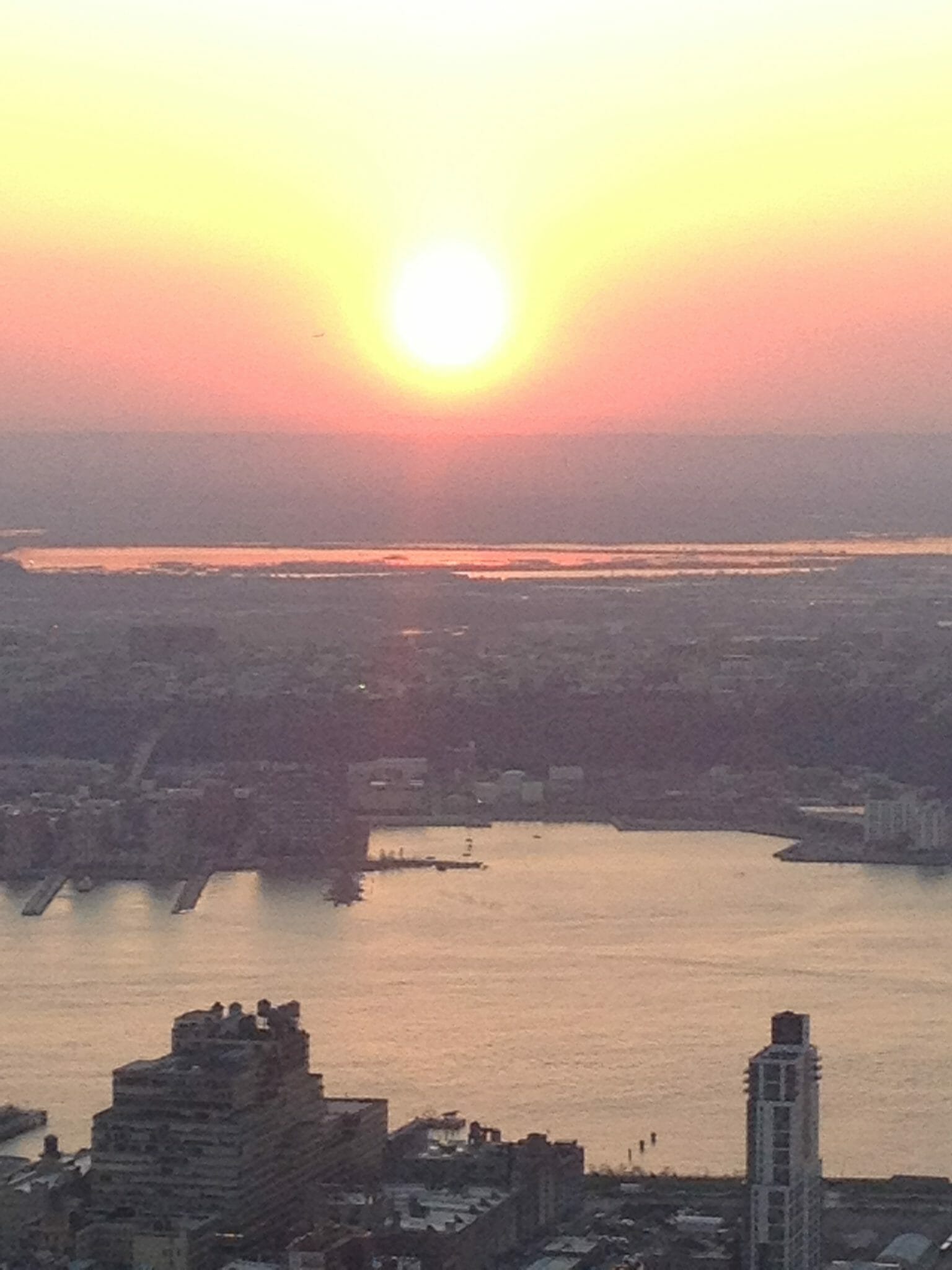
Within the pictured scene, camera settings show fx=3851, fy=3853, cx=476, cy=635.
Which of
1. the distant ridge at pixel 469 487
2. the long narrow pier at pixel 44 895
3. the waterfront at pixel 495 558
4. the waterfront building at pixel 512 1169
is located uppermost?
the distant ridge at pixel 469 487

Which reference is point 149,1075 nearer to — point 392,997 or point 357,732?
point 392,997

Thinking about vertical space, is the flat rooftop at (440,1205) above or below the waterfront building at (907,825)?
below

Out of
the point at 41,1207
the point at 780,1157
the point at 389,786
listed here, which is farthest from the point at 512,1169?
the point at 389,786

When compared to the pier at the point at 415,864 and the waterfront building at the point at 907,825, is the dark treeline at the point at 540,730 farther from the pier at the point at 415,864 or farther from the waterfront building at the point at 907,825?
the pier at the point at 415,864

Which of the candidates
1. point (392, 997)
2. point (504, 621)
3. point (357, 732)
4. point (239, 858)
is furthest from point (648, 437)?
point (392, 997)

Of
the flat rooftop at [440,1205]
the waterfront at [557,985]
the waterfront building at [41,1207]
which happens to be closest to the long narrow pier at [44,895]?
the waterfront at [557,985]

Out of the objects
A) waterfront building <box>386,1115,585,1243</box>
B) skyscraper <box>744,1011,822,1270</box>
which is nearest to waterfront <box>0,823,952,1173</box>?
waterfront building <box>386,1115,585,1243</box>

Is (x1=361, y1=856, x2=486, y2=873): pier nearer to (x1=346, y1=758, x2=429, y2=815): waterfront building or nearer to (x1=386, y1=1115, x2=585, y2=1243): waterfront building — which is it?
(x1=346, y1=758, x2=429, y2=815): waterfront building
